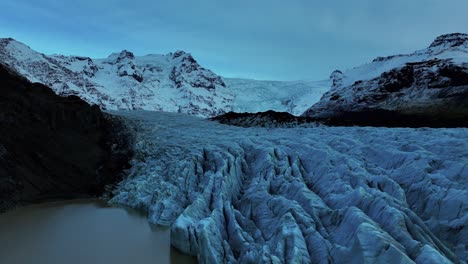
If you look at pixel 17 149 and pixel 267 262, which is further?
pixel 17 149

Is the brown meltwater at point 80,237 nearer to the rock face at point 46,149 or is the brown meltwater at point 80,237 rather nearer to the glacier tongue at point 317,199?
the glacier tongue at point 317,199

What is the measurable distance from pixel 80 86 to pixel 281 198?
595ft

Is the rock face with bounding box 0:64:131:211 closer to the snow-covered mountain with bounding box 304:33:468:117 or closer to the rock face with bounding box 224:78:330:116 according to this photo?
the snow-covered mountain with bounding box 304:33:468:117

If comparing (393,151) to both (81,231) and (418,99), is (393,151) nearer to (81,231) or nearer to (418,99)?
(81,231)

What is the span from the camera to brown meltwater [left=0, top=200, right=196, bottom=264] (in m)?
11.4

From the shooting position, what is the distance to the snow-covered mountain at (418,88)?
3284cm

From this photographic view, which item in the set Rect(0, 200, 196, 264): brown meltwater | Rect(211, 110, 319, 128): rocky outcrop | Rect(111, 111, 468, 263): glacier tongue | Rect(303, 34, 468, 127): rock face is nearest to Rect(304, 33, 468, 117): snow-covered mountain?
Rect(303, 34, 468, 127): rock face

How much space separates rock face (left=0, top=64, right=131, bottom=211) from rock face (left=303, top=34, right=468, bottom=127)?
24095 millimetres

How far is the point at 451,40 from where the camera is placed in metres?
49.8

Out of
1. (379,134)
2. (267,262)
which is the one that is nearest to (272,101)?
(379,134)

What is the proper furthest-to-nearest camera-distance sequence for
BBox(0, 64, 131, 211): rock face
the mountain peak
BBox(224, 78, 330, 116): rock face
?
BBox(224, 78, 330, 116): rock face, the mountain peak, BBox(0, 64, 131, 211): rock face

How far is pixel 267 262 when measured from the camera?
9023mm

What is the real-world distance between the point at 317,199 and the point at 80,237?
787cm

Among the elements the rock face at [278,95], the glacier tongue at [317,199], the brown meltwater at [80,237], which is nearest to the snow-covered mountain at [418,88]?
the glacier tongue at [317,199]
